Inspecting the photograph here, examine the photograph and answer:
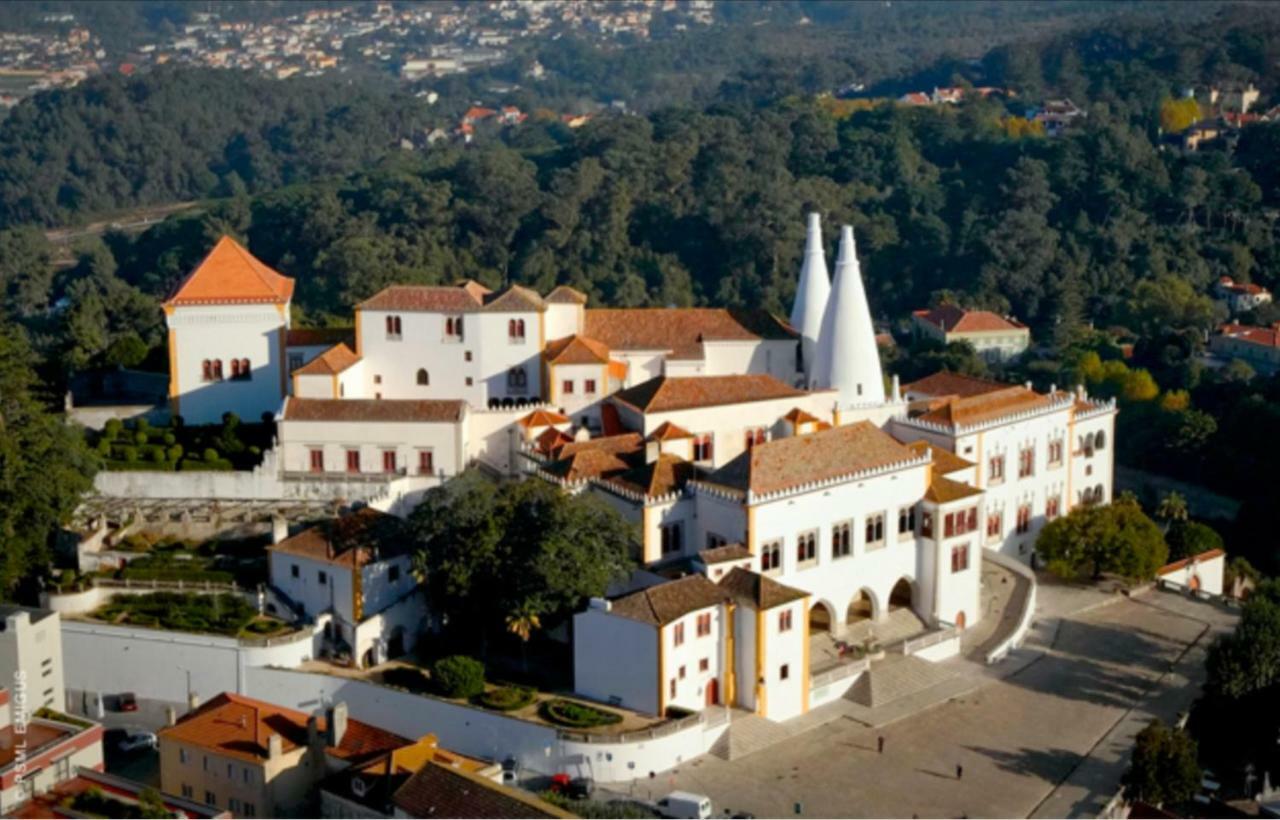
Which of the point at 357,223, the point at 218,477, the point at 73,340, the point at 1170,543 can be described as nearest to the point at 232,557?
the point at 218,477

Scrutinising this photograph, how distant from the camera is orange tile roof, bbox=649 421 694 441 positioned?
3820 centimetres

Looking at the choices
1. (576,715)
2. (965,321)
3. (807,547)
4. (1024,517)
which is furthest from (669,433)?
(965,321)

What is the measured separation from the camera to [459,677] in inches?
1264

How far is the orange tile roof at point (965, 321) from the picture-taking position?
70.2 meters

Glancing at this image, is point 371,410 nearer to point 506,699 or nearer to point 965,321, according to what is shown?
point 506,699

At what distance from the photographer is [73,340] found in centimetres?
4819

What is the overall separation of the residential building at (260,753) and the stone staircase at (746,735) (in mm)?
5064

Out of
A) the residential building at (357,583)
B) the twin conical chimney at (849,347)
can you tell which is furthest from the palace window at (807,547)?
the residential building at (357,583)

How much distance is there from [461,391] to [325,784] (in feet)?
43.7

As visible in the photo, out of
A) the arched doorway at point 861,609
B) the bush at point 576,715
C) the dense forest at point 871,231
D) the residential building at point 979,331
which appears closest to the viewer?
the bush at point 576,715

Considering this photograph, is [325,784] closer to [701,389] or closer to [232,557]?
[232,557]

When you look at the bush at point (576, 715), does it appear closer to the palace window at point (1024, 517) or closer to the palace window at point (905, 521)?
the palace window at point (905, 521)

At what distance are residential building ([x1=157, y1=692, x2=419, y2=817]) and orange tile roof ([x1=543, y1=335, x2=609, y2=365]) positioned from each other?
37.7 ft

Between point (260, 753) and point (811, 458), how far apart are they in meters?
11.5
